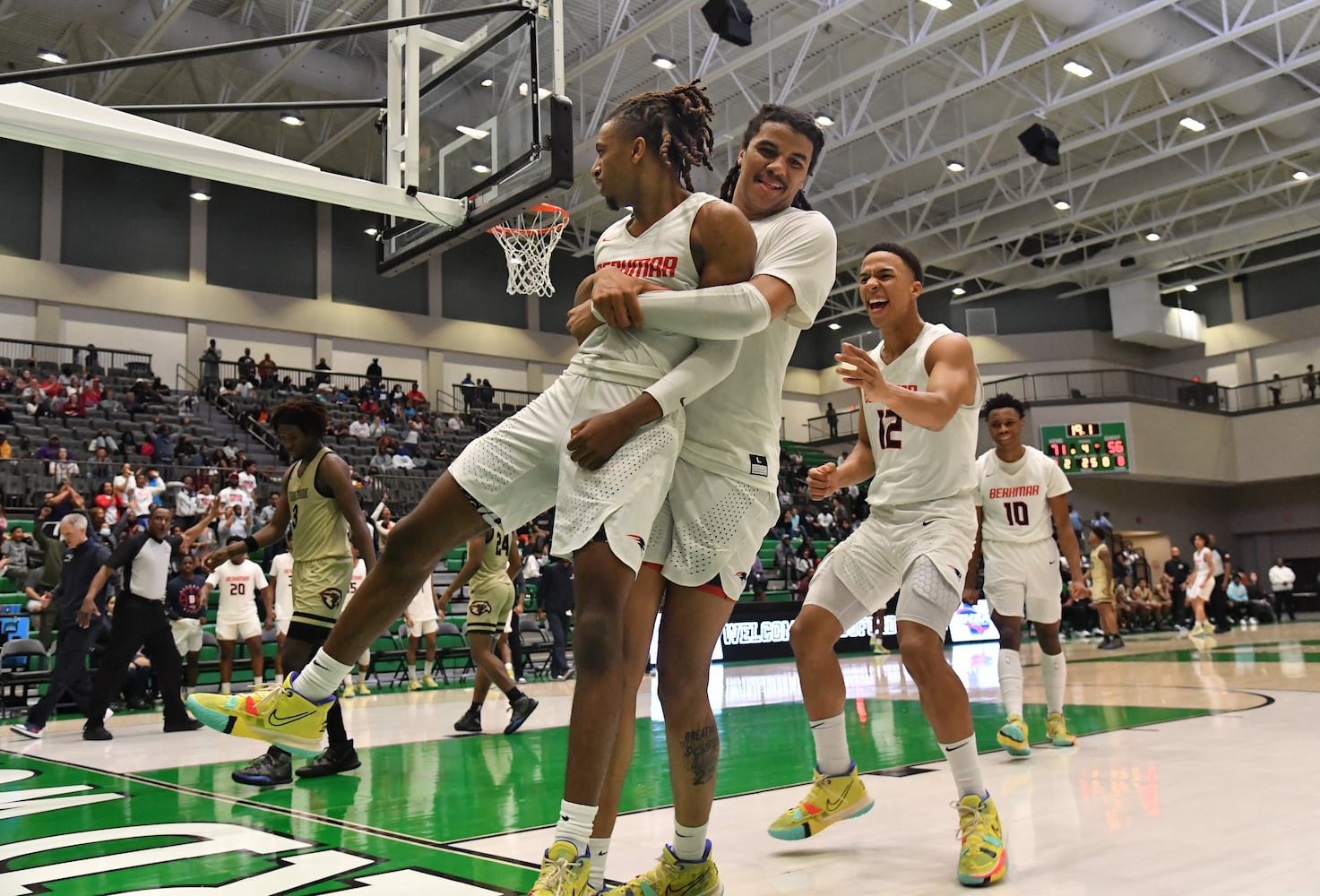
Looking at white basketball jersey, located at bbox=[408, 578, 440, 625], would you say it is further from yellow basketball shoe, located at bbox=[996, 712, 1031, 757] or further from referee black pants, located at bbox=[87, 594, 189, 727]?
yellow basketball shoe, located at bbox=[996, 712, 1031, 757]

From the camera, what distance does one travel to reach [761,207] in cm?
314

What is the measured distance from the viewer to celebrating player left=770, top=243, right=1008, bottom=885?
3500 mm

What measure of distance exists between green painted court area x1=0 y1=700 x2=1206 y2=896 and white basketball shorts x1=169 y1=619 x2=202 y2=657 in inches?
192

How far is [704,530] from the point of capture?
2.72m

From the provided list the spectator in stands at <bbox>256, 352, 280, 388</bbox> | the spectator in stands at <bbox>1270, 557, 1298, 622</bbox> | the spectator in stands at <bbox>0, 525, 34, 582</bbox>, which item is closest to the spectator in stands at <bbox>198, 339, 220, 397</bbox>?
the spectator in stands at <bbox>256, 352, 280, 388</bbox>

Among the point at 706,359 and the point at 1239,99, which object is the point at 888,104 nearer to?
the point at 1239,99

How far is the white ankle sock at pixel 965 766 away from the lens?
3.37 meters

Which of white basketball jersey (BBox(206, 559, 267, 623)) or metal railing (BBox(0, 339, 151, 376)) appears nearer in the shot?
white basketball jersey (BBox(206, 559, 267, 623))

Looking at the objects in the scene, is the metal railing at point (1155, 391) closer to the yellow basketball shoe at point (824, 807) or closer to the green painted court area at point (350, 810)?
the green painted court area at point (350, 810)

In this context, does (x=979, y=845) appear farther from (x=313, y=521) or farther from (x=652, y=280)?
(x=313, y=521)

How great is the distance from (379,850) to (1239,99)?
22.7 m

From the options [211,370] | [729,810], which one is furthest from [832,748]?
[211,370]

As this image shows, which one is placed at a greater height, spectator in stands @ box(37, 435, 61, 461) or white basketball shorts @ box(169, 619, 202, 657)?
spectator in stands @ box(37, 435, 61, 461)

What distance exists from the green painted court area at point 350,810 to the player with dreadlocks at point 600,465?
71 cm
